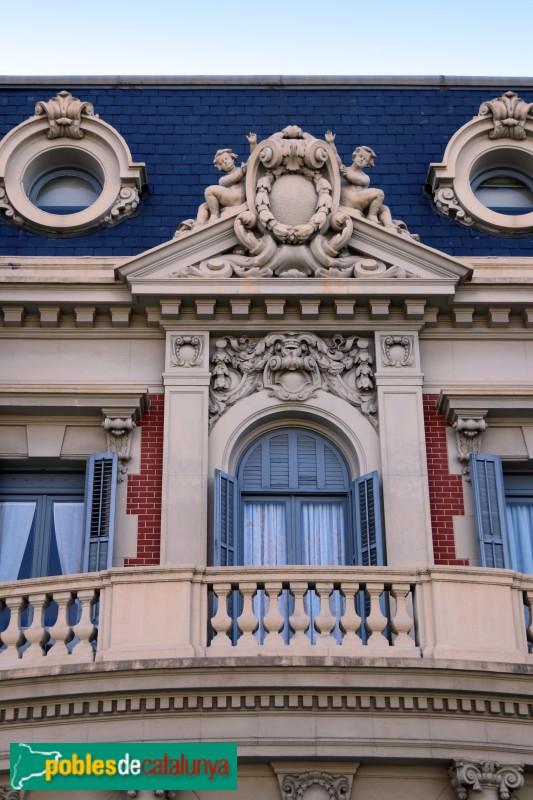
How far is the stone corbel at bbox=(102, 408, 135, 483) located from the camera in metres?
18.3

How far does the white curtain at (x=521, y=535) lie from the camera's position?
18203mm

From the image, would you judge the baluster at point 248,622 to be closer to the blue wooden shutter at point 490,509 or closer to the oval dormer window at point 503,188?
the blue wooden shutter at point 490,509

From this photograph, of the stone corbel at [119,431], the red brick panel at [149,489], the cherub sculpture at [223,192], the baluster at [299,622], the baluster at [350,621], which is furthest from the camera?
the cherub sculpture at [223,192]

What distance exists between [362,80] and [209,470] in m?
7.68

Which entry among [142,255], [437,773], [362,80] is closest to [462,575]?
[437,773]

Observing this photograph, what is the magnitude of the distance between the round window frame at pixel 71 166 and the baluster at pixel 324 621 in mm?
7300

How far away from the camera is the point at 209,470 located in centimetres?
1803

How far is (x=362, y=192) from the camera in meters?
19.7

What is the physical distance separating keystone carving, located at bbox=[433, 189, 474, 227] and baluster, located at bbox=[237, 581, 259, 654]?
744 cm

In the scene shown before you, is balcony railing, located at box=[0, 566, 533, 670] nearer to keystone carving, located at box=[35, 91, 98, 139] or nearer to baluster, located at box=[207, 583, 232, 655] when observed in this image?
baluster, located at box=[207, 583, 232, 655]

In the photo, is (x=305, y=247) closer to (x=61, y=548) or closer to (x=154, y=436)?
(x=154, y=436)

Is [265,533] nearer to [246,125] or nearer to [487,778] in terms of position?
[487,778]

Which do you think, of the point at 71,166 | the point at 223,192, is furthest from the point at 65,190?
the point at 223,192

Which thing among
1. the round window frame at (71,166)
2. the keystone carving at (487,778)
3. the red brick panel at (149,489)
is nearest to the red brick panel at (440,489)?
the red brick panel at (149,489)
